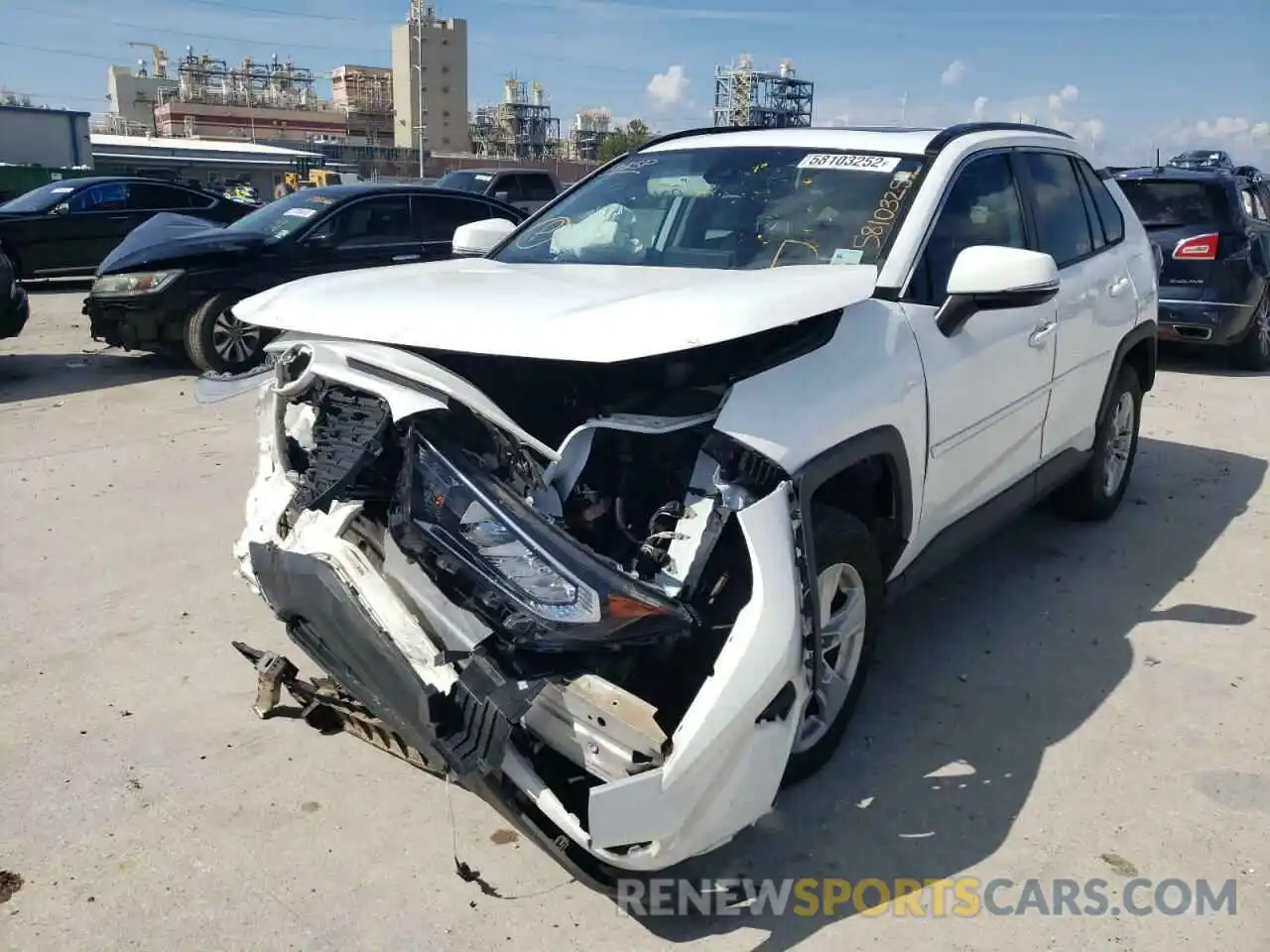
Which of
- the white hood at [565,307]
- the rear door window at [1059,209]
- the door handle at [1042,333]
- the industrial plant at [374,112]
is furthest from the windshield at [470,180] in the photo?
the industrial plant at [374,112]

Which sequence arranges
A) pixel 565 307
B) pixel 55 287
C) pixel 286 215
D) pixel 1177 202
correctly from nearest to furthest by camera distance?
1. pixel 565 307
2. pixel 286 215
3. pixel 1177 202
4. pixel 55 287

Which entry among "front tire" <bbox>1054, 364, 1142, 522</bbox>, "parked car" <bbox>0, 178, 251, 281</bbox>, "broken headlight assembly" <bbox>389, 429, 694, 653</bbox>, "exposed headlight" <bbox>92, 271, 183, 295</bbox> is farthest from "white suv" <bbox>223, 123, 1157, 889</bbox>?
"parked car" <bbox>0, 178, 251, 281</bbox>

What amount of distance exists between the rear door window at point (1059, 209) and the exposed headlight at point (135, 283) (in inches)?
274

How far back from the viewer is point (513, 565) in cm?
245

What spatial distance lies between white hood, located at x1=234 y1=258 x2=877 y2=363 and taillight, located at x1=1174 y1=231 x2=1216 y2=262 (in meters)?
7.51

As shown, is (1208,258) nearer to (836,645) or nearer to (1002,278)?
(1002,278)

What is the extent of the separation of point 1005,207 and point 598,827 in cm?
308

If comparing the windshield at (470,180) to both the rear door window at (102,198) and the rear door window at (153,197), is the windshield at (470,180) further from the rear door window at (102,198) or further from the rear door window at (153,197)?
the rear door window at (102,198)

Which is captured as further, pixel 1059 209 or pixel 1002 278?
pixel 1059 209

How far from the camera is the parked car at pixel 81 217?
1441cm

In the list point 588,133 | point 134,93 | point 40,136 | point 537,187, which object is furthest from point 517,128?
point 537,187

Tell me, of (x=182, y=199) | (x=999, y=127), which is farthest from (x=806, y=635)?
(x=182, y=199)

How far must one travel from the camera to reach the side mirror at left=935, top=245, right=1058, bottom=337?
3279 millimetres

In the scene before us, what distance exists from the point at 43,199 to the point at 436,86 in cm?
10419
